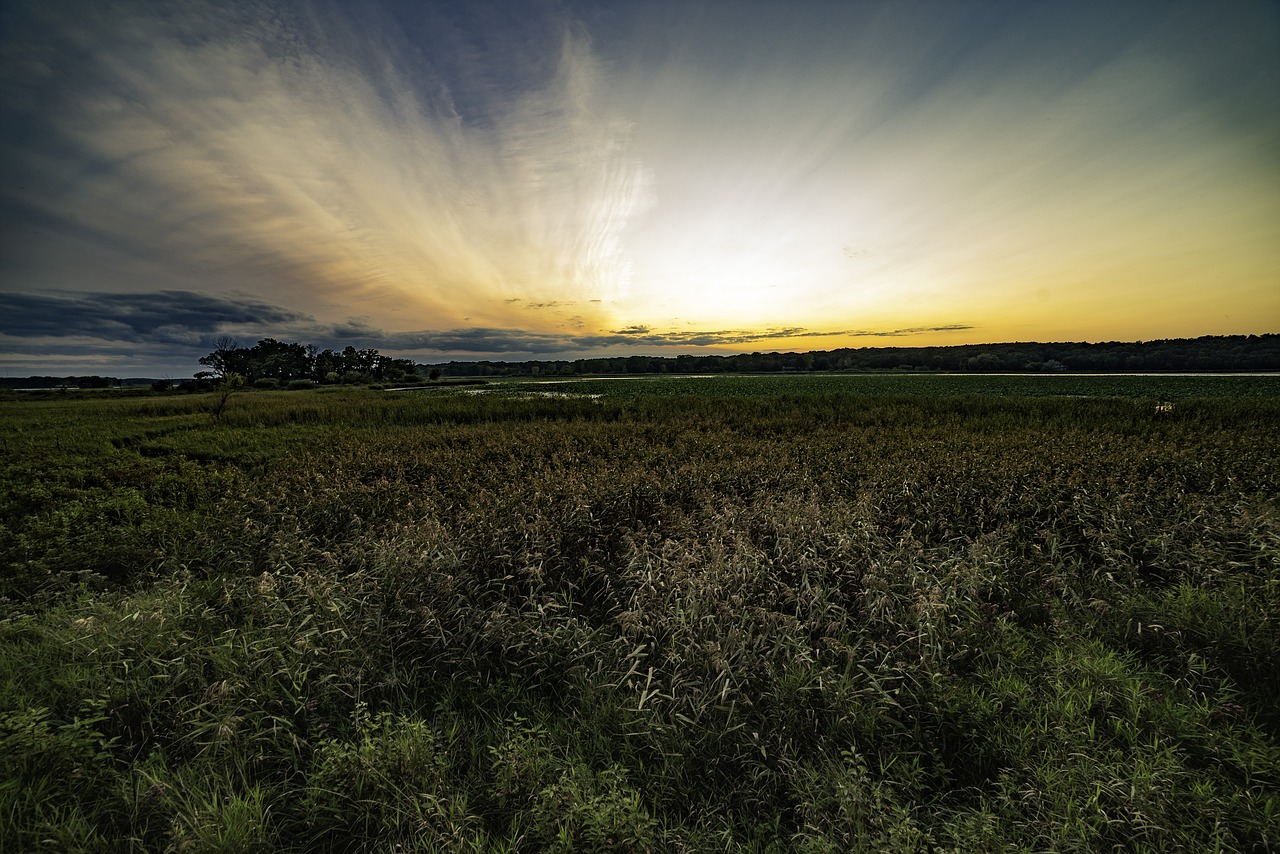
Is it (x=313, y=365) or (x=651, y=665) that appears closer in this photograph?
(x=651, y=665)

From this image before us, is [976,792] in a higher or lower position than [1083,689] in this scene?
lower

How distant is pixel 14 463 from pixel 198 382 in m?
71.3

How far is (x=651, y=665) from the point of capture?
405 centimetres

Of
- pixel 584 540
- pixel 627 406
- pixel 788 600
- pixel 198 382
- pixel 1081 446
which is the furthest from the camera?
pixel 198 382

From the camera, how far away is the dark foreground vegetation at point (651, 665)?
106 inches

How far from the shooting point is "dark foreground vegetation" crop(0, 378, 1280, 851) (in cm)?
269

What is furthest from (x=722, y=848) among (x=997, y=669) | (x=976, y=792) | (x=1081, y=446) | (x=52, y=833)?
(x=1081, y=446)

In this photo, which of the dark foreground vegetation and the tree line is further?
the tree line

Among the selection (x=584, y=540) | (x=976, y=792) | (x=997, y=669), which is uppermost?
(x=584, y=540)

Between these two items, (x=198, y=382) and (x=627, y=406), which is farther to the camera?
(x=198, y=382)

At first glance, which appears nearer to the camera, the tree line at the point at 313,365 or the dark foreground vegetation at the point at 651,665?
the dark foreground vegetation at the point at 651,665

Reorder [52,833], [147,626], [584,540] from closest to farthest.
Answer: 1. [52,833]
2. [147,626]
3. [584,540]

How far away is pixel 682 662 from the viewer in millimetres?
3896

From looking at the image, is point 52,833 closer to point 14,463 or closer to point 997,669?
point 997,669
